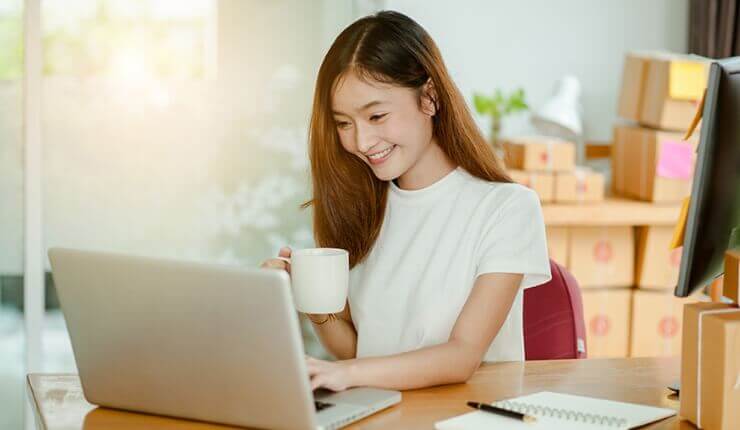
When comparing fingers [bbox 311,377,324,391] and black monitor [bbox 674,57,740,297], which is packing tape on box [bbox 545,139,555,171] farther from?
fingers [bbox 311,377,324,391]

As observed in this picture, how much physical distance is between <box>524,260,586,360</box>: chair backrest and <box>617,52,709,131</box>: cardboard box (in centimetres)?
170

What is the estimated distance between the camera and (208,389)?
3.93ft

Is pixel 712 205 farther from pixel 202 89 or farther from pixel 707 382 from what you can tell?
pixel 202 89

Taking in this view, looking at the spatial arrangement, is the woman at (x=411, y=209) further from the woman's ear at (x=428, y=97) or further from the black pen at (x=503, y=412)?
the black pen at (x=503, y=412)

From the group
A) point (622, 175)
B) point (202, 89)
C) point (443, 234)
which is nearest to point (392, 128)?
point (443, 234)

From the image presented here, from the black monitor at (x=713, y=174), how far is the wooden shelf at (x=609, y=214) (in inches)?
76.4

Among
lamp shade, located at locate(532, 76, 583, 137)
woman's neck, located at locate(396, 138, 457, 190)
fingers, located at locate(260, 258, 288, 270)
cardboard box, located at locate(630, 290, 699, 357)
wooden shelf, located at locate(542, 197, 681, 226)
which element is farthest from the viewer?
lamp shade, located at locate(532, 76, 583, 137)

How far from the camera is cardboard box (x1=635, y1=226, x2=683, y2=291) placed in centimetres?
338

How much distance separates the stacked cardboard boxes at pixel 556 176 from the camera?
3.34 meters

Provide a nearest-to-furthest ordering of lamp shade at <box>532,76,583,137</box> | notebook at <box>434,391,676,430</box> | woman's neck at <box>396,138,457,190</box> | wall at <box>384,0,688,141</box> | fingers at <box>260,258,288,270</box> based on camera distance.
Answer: notebook at <box>434,391,676,430</box> < fingers at <box>260,258,288,270</box> < woman's neck at <box>396,138,457,190</box> < lamp shade at <box>532,76,583,137</box> < wall at <box>384,0,688,141</box>

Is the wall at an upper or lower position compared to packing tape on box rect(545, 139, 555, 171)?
upper

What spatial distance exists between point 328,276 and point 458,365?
24cm

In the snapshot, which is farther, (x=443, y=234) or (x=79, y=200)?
(x=79, y=200)

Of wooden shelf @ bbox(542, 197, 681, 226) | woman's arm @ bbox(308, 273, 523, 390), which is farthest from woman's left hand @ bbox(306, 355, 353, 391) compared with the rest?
wooden shelf @ bbox(542, 197, 681, 226)
